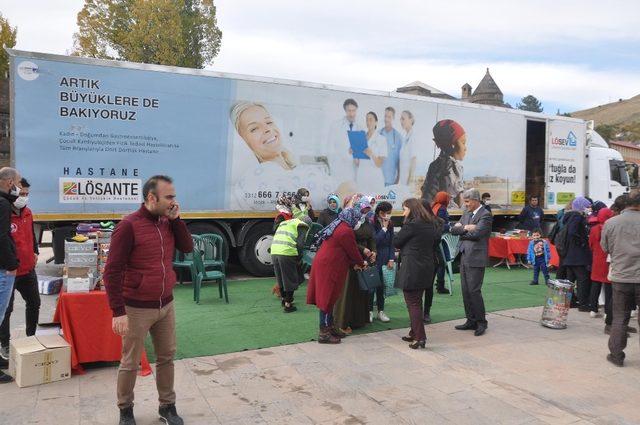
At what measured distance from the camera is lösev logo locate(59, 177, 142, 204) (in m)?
7.70

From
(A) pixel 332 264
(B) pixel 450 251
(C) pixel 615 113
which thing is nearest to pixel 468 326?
(A) pixel 332 264

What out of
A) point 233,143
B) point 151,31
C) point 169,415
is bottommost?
point 169,415

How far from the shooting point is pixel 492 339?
592 cm

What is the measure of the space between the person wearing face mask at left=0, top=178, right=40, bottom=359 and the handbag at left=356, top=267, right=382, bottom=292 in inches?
127

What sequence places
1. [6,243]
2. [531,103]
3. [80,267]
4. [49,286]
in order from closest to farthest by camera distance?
[6,243] < [80,267] < [49,286] < [531,103]

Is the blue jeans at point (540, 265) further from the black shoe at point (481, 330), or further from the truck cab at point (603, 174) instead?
the truck cab at point (603, 174)

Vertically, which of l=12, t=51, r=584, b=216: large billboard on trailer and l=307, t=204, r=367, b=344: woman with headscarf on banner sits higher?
l=12, t=51, r=584, b=216: large billboard on trailer

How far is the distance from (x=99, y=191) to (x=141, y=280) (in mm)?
5073

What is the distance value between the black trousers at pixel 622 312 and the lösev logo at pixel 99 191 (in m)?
6.44

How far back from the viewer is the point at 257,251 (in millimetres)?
9594

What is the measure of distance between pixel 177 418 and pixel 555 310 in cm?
466

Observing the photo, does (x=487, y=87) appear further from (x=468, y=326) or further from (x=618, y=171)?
(x=468, y=326)

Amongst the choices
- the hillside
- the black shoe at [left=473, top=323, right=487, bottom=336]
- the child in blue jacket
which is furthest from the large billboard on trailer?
the hillside

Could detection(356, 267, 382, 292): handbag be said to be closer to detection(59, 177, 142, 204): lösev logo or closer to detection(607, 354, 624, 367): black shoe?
detection(607, 354, 624, 367): black shoe
